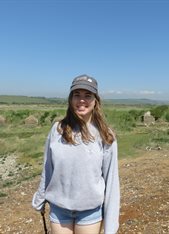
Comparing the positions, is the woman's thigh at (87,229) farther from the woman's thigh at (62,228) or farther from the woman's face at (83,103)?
the woman's face at (83,103)

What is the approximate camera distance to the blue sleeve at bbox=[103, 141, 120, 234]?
10.0 feet

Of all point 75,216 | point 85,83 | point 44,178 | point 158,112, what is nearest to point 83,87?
point 85,83

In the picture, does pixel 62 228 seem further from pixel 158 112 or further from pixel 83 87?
pixel 158 112

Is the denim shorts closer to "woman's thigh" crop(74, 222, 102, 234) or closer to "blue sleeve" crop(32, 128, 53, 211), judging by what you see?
"woman's thigh" crop(74, 222, 102, 234)

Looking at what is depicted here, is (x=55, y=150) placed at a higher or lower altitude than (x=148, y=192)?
higher

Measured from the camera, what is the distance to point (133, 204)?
8547mm

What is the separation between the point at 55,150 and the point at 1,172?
1466cm

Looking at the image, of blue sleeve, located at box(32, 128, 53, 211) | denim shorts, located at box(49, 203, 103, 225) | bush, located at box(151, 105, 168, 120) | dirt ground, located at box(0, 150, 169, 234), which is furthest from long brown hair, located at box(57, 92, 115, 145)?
bush, located at box(151, 105, 168, 120)

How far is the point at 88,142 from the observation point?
3.02m

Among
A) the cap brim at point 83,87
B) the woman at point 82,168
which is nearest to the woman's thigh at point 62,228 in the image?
the woman at point 82,168

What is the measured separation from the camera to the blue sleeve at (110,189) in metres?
3.06

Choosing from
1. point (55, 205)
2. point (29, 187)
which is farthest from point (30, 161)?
point (55, 205)

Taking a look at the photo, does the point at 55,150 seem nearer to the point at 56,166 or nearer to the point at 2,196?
the point at 56,166

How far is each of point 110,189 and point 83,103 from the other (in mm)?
734
